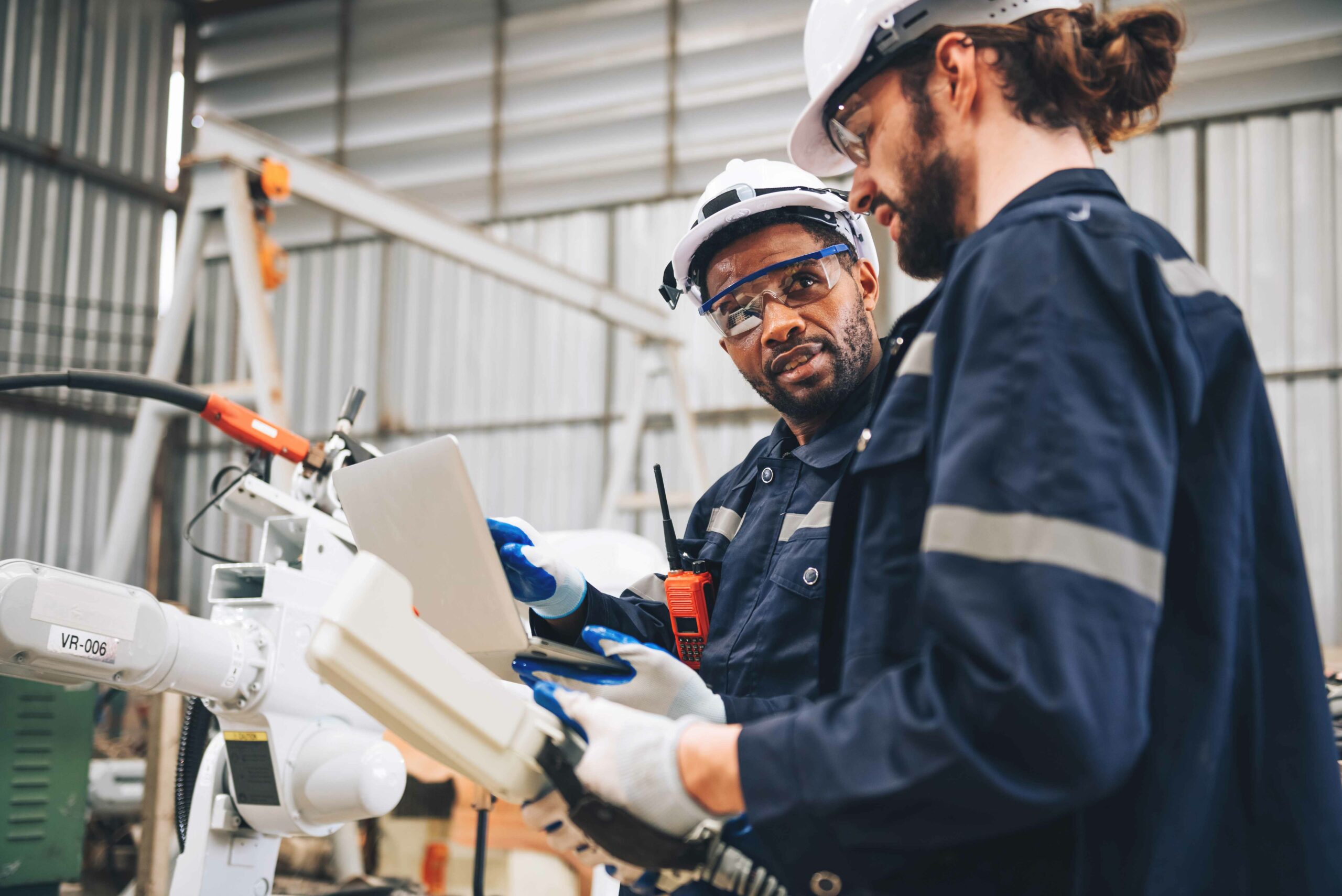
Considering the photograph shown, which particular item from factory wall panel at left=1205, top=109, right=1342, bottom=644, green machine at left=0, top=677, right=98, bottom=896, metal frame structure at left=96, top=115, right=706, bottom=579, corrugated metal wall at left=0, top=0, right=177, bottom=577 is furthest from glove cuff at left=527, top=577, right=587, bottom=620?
corrugated metal wall at left=0, top=0, right=177, bottom=577

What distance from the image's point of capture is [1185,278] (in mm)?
979

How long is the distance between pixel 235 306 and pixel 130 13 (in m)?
2.96

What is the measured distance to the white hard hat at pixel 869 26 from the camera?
114 centimetres

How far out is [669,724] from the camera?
1028 millimetres

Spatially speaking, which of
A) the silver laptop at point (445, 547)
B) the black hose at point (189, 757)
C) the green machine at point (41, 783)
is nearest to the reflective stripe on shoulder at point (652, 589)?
the silver laptop at point (445, 547)

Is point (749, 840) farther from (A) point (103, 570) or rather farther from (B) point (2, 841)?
(A) point (103, 570)

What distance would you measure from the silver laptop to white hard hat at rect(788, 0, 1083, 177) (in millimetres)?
676

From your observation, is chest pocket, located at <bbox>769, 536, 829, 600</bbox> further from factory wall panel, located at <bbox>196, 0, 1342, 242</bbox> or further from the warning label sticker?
factory wall panel, located at <bbox>196, 0, 1342, 242</bbox>

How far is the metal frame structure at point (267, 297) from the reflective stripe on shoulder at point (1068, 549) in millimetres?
3584

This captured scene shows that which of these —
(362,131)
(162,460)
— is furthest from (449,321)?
(162,460)

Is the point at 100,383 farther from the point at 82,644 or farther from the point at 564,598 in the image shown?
the point at 564,598

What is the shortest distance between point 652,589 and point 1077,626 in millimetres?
1375

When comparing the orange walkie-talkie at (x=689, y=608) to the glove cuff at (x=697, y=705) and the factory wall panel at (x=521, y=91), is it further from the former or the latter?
the factory wall panel at (x=521, y=91)

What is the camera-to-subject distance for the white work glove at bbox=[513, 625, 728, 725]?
1.42 metres
